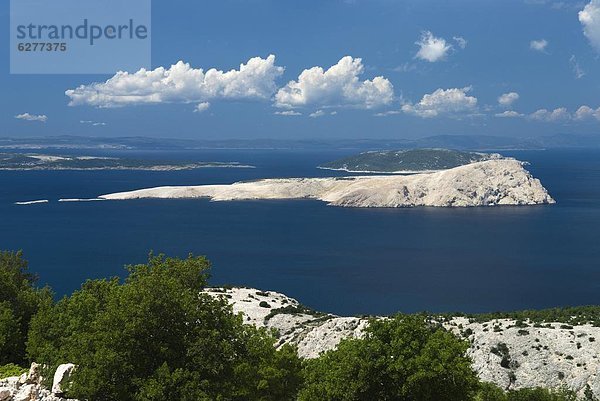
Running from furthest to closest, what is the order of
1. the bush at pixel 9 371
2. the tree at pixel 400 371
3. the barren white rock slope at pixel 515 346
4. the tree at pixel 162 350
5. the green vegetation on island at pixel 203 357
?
1. the barren white rock slope at pixel 515 346
2. the bush at pixel 9 371
3. the tree at pixel 400 371
4. the green vegetation on island at pixel 203 357
5. the tree at pixel 162 350

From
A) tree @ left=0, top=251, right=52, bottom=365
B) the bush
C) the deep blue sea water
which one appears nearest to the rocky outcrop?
the bush

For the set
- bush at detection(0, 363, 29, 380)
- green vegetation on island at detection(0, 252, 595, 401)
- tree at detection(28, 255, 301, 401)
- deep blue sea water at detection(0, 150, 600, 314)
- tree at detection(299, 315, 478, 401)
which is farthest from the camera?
deep blue sea water at detection(0, 150, 600, 314)

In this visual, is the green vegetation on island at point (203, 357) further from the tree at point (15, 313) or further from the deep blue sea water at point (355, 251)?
the deep blue sea water at point (355, 251)

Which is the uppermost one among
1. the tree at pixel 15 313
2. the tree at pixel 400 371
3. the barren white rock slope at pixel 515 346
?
the tree at pixel 400 371

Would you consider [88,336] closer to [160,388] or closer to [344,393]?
[160,388]

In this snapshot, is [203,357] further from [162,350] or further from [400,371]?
[400,371]

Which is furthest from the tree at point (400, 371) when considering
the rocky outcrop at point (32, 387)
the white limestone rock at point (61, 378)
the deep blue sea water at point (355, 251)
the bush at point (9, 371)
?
the deep blue sea water at point (355, 251)

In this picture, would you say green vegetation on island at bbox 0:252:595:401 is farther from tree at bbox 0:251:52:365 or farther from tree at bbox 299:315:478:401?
tree at bbox 0:251:52:365

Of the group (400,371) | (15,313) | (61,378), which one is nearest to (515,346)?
(400,371)
